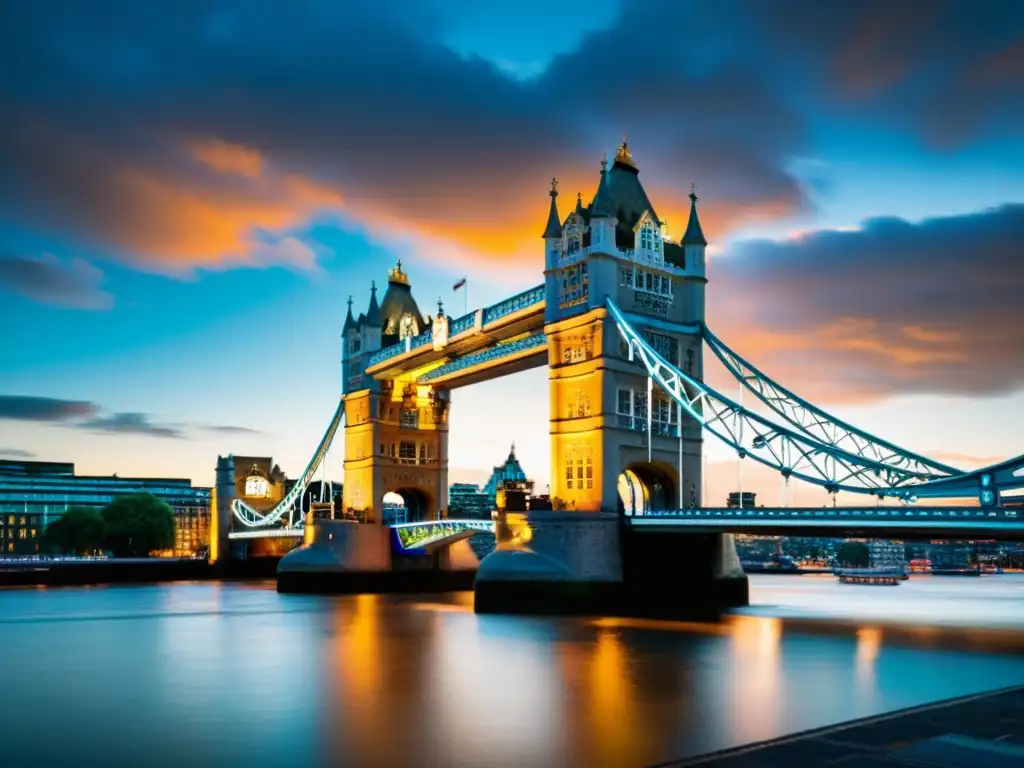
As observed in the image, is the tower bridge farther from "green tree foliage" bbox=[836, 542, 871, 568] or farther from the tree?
"green tree foliage" bbox=[836, 542, 871, 568]

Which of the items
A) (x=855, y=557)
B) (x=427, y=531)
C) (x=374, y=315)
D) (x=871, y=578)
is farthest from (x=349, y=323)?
(x=855, y=557)

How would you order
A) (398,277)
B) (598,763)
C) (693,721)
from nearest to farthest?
(598,763)
(693,721)
(398,277)

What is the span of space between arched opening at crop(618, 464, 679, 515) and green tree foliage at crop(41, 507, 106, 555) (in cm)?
6792

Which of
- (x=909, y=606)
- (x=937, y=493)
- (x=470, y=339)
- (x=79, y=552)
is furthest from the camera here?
(x=79, y=552)

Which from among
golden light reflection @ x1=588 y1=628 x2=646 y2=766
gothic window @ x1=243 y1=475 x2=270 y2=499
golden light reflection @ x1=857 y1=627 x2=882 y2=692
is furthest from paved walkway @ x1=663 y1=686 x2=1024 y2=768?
gothic window @ x1=243 y1=475 x2=270 y2=499

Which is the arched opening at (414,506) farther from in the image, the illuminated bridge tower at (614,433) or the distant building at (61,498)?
the distant building at (61,498)

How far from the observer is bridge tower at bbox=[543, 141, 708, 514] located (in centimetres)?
4078

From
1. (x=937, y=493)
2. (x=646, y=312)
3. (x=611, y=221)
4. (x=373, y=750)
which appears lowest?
(x=373, y=750)

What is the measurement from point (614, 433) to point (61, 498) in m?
112

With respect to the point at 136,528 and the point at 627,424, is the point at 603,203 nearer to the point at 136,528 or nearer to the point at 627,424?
the point at 627,424

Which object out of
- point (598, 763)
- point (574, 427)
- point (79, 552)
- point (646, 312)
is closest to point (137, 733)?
point (598, 763)

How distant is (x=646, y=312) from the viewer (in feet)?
139

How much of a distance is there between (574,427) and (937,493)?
54.6ft

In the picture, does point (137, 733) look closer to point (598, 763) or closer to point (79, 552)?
point (598, 763)
